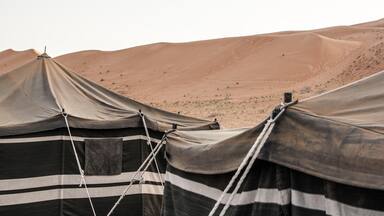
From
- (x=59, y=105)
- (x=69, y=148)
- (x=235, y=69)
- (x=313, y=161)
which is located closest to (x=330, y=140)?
(x=313, y=161)

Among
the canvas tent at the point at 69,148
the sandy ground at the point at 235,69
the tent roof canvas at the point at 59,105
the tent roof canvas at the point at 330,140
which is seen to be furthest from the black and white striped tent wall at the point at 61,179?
the sandy ground at the point at 235,69

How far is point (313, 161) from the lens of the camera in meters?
3.92

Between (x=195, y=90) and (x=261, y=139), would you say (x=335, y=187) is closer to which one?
(x=261, y=139)

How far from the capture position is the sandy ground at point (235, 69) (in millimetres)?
29659

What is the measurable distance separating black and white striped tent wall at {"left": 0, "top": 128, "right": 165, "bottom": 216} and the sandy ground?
11716mm

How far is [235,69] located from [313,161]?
47072 mm

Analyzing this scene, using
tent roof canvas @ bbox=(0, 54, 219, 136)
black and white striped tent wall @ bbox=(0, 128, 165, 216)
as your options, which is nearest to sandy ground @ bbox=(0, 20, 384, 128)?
tent roof canvas @ bbox=(0, 54, 219, 136)

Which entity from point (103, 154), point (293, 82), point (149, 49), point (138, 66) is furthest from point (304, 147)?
point (149, 49)

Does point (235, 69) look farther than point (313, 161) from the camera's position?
Yes

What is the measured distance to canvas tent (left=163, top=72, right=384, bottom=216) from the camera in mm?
3568

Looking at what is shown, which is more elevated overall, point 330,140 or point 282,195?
point 330,140

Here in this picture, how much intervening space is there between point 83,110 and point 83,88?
856 mm

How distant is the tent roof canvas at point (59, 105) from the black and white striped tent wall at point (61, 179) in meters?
0.18

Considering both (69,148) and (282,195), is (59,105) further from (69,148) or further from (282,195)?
(282,195)
